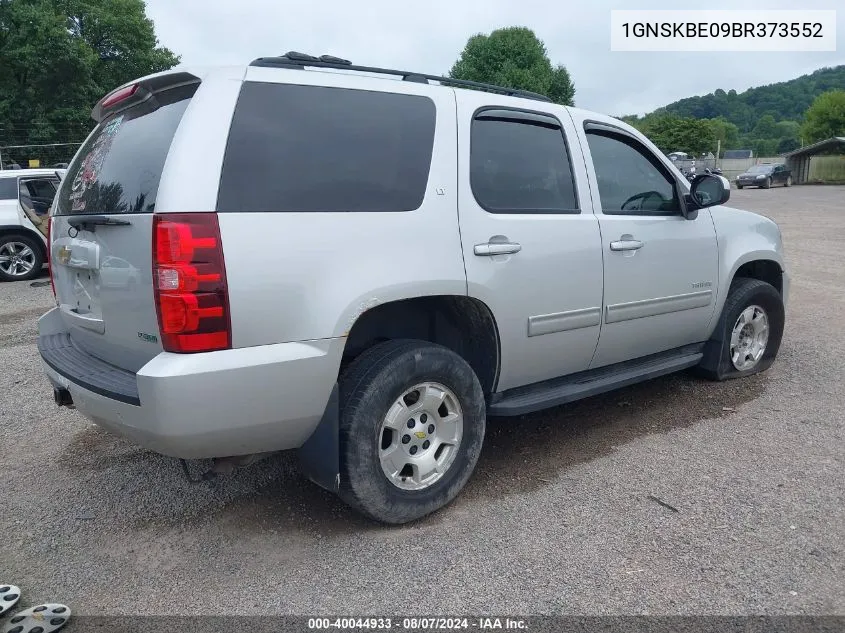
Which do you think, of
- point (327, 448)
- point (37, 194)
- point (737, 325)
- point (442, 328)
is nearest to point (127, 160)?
point (327, 448)

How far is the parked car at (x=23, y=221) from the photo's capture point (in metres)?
10.4

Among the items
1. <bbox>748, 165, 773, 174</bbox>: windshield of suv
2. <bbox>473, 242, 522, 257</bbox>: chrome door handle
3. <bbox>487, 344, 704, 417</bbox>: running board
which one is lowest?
<bbox>487, 344, 704, 417</bbox>: running board

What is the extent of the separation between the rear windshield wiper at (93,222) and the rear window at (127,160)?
0.19ft

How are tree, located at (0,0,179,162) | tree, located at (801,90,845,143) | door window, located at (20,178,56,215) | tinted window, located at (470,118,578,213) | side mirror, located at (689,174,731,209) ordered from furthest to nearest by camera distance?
tree, located at (801,90,845,143), tree, located at (0,0,179,162), door window, located at (20,178,56,215), side mirror, located at (689,174,731,209), tinted window, located at (470,118,578,213)

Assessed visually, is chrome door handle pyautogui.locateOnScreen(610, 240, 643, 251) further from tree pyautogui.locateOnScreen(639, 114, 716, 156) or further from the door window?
tree pyautogui.locateOnScreen(639, 114, 716, 156)

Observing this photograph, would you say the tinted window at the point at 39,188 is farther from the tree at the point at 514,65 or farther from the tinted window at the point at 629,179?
the tree at the point at 514,65

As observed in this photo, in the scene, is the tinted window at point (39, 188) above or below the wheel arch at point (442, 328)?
above

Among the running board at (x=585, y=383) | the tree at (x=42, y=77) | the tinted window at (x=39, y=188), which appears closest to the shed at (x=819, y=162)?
the tree at (x=42, y=77)

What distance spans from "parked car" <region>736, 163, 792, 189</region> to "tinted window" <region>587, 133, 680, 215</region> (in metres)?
38.4

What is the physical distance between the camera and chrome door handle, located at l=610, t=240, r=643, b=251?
3.57m

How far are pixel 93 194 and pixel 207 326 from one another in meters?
1.03

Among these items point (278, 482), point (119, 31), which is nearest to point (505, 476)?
point (278, 482)

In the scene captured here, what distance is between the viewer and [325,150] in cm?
266

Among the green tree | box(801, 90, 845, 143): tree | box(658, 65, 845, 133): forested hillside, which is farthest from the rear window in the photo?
the green tree
